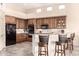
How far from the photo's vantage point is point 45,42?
1693 mm

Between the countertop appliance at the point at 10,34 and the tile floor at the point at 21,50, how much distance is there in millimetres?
78

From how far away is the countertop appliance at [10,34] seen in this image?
5.14 feet

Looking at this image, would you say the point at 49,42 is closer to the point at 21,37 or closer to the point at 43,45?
the point at 43,45

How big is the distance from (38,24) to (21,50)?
1.59ft

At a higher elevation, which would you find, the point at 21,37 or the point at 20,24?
the point at 20,24

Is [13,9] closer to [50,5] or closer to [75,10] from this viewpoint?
[50,5]

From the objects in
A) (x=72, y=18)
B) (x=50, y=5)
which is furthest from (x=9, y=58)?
(x=72, y=18)

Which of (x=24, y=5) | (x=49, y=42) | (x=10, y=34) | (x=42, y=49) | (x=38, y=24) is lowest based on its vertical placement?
(x=42, y=49)

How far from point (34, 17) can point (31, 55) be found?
0.61 m

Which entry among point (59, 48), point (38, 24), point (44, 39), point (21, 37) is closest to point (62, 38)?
point (59, 48)

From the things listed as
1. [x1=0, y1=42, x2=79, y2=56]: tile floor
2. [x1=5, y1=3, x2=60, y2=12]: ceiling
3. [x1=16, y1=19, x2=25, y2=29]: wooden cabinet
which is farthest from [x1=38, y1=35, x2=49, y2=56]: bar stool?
[x1=5, y1=3, x2=60, y2=12]: ceiling

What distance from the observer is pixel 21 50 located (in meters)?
1.61

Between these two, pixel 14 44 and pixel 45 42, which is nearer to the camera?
Result: pixel 14 44

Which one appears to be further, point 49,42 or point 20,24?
point 49,42
